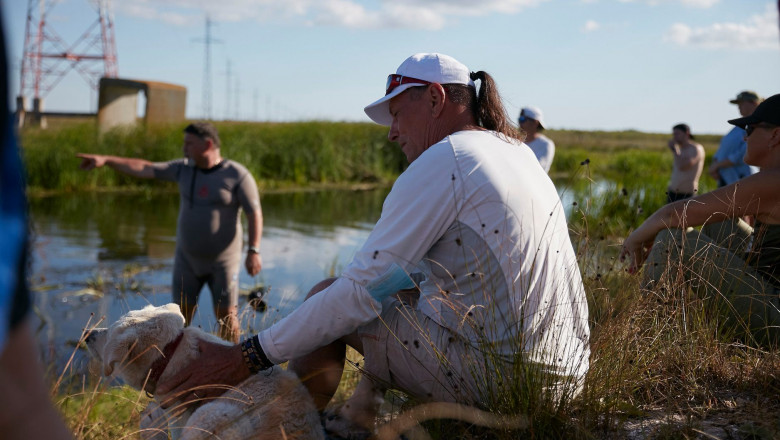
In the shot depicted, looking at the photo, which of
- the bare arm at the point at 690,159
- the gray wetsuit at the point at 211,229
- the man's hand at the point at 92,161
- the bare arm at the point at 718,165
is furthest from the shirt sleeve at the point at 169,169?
the bare arm at the point at 690,159

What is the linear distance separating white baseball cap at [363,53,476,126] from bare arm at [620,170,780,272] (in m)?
1.50

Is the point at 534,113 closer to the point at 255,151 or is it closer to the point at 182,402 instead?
the point at 182,402

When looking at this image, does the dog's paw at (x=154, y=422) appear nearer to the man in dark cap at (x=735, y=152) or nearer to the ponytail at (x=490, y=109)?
the ponytail at (x=490, y=109)

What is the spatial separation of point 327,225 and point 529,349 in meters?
14.0

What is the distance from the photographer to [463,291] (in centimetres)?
320

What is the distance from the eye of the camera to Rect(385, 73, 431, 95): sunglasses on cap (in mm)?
3512

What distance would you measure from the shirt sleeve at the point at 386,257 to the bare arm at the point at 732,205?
5.52 ft

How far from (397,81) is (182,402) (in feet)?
5.93

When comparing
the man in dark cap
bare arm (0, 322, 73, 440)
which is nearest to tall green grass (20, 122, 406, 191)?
the man in dark cap

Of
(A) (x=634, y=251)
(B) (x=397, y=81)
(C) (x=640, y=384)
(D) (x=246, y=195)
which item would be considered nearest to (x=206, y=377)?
(B) (x=397, y=81)

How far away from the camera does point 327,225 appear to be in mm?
16859

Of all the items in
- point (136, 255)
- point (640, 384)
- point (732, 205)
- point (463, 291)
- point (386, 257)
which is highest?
point (732, 205)

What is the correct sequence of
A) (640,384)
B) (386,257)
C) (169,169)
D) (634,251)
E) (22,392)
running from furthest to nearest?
1. (169,169)
2. (634,251)
3. (640,384)
4. (386,257)
5. (22,392)

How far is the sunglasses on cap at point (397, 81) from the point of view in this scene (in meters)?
3.51
